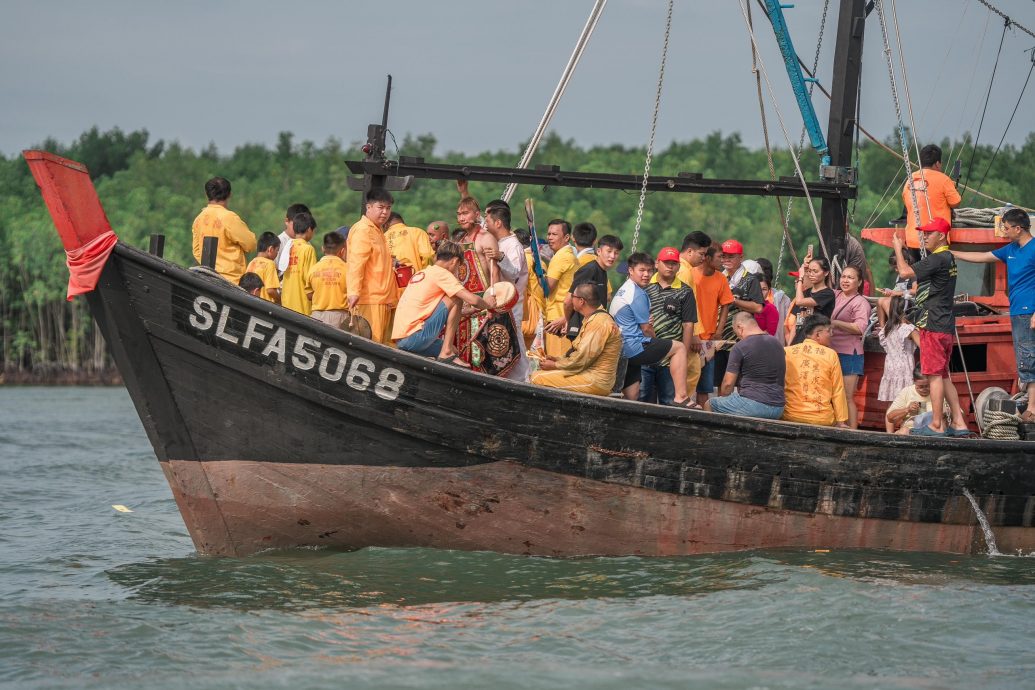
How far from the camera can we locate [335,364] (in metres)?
8.05

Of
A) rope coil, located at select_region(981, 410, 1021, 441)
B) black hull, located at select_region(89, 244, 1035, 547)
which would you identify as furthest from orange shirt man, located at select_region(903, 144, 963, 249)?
black hull, located at select_region(89, 244, 1035, 547)

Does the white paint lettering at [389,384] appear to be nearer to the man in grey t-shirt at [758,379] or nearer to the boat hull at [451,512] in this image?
the boat hull at [451,512]

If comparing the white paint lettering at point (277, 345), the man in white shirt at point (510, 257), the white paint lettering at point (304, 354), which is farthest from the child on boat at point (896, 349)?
the white paint lettering at point (277, 345)

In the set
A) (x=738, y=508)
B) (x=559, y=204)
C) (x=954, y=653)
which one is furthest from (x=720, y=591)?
(x=559, y=204)

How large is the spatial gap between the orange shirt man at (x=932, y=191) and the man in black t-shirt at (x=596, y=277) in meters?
2.83

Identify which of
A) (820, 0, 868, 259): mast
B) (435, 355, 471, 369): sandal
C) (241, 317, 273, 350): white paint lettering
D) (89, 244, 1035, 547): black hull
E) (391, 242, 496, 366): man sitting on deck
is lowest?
(89, 244, 1035, 547): black hull

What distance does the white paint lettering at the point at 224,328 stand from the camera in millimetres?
7969

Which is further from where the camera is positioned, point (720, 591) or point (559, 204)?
point (559, 204)

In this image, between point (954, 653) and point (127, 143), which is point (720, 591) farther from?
point (127, 143)

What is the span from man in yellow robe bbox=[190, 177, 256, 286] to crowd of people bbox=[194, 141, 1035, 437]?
0.01m

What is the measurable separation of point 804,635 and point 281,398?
3.61 meters

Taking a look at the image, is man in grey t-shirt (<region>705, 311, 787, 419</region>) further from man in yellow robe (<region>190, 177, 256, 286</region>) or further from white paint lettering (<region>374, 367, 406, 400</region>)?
man in yellow robe (<region>190, 177, 256, 286</region>)

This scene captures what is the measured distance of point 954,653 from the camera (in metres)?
7.30

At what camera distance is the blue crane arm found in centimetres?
1073
